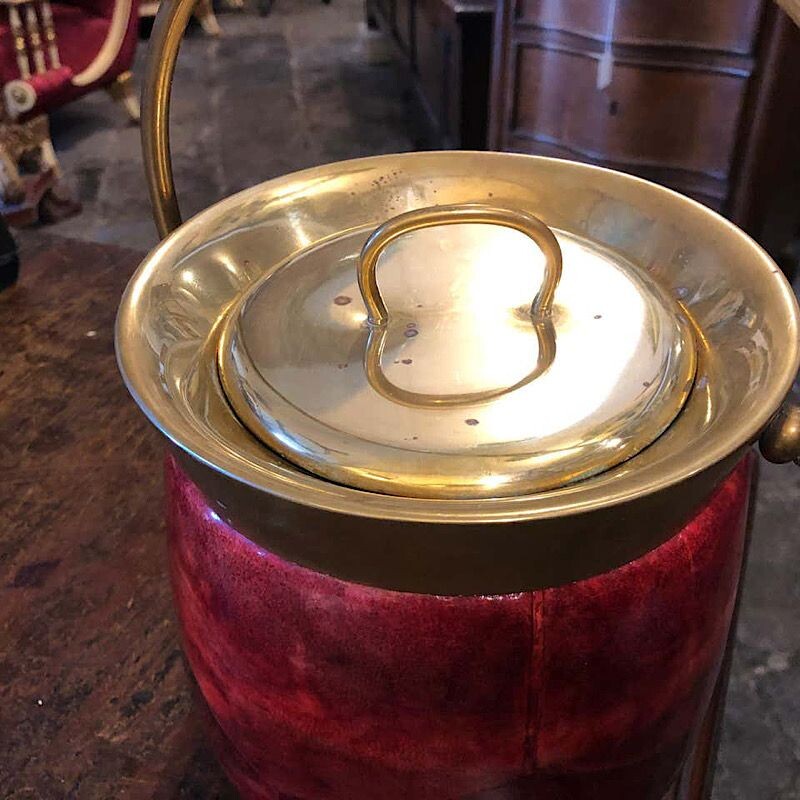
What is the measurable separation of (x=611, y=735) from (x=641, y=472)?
0.67 ft

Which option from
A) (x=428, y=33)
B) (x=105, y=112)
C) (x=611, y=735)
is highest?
(x=611, y=735)

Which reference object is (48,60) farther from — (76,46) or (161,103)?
(161,103)

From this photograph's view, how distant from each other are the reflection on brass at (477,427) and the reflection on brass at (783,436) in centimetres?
3

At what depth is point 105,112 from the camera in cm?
392

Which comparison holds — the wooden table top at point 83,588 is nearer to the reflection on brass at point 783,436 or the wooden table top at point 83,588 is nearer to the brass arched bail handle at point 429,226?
the brass arched bail handle at point 429,226

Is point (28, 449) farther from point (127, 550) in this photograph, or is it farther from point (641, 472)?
point (641, 472)

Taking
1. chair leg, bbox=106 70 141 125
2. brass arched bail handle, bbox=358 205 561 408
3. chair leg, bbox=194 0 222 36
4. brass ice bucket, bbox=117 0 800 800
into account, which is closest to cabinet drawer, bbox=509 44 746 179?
brass ice bucket, bbox=117 0 800 800

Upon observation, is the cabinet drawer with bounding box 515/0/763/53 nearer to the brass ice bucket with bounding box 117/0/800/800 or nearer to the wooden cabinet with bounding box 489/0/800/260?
the wooden cabinet with bounding box 489/0/800/260

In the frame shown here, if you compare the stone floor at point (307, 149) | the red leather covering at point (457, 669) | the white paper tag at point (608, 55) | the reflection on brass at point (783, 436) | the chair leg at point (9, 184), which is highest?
the reflection on brass at point (783, 436)

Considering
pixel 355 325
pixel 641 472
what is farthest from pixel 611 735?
pixel 355 325

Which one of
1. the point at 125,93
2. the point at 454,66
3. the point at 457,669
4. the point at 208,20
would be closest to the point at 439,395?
the point at 457,669

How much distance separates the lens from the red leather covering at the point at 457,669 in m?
0.53

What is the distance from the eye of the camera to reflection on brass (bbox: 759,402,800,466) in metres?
0.56

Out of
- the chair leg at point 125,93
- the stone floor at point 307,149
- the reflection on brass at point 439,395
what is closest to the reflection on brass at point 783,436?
the reflection on brass at point 439,395
